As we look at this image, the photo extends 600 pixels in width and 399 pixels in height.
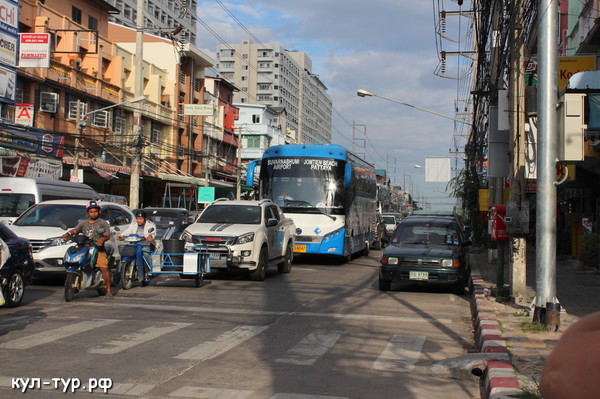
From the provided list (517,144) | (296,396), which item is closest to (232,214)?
(517,144)

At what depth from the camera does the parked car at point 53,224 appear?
14.0 metres

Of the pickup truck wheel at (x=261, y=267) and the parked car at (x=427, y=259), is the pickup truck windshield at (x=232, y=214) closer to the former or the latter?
the pickup truck wheel at (x=261, y=267)

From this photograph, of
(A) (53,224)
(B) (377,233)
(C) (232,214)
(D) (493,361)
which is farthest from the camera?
(B) (377,233)

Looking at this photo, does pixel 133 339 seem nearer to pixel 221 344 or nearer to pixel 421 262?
pixel 221 344

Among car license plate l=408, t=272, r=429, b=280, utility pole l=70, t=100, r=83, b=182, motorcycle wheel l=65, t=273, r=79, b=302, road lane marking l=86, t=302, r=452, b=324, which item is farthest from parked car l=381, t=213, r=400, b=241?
motorcycle wheel l=65, t=273, r=79, b=302

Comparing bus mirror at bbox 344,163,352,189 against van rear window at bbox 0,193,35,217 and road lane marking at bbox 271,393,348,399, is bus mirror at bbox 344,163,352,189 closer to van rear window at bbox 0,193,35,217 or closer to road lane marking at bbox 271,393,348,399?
van rear window at bbox 0,193,35,217

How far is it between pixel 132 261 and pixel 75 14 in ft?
105

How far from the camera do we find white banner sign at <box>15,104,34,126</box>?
29.3 m

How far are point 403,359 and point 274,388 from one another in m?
2.23

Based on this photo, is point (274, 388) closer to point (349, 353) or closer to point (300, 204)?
point (349, 353)

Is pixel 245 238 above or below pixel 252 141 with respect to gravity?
below

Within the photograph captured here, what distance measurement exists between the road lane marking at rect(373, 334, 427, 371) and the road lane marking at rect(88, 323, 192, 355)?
301cm

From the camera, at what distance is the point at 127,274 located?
1422 centimetres

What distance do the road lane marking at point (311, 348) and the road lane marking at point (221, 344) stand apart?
30.3 inches
